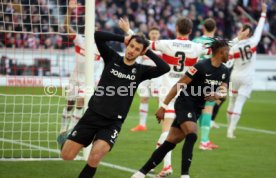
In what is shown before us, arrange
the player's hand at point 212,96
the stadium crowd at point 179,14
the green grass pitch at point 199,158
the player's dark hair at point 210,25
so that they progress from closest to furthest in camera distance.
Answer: the player's hand at point 212,96 < the green grass pitch at point 199,158 < the player's dark hair at point 210,25 < the stadium crowd at point 179,14

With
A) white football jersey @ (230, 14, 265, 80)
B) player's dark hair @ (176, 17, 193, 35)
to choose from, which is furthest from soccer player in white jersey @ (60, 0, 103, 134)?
white football jersey @ (230, 14, 265, 80)

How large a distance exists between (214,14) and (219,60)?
25.2 meters

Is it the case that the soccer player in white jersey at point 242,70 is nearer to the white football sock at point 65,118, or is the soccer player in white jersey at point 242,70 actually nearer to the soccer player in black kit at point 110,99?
the white football sock at point 65,118

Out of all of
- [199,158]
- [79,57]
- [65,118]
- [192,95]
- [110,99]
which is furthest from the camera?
[79,57]

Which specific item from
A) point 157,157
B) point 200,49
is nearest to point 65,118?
point 200,49

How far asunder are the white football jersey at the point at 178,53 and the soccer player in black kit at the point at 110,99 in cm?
179

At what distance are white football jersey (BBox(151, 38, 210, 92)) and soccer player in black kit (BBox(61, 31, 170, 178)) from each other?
1.79m

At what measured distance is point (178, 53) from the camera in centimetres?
1019

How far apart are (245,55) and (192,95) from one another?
6223 mm

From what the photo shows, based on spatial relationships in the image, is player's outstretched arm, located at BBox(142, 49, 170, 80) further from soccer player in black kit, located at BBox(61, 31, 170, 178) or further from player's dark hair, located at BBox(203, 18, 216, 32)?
player's dark hair, located at BBox(203, 18, 216, 32)

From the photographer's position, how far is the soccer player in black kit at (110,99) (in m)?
8.16

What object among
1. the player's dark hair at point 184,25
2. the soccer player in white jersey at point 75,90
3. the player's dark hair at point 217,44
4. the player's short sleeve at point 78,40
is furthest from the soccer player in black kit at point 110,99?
the player's short sleeve at point 78,40

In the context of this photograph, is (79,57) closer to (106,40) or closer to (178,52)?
(178,52)

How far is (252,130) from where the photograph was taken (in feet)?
52.6
